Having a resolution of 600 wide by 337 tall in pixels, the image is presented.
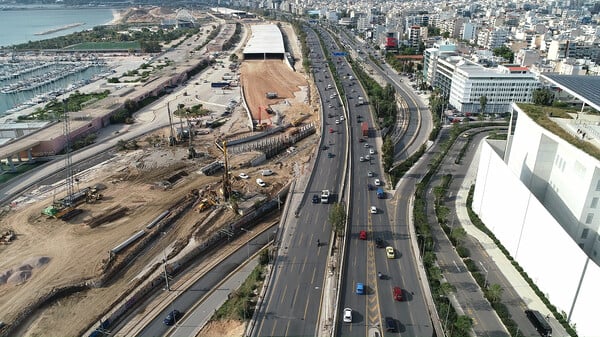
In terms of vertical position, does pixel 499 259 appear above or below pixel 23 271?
above

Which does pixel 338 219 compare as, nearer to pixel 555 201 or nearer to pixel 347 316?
pixel 347 316

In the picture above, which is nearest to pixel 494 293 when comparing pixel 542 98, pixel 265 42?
pixel 542 98

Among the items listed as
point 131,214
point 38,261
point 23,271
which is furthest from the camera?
point 131,214

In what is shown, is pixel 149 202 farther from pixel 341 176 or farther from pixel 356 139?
pixel 356 139

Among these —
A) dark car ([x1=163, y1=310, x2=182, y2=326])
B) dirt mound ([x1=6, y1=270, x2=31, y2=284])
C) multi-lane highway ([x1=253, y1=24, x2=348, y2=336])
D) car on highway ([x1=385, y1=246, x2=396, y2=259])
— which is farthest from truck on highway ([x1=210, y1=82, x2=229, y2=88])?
dark car ([x1=163, y1=310, x2=182, y2=326])

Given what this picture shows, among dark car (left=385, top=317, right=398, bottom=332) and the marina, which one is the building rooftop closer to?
dark car (left=385, top=317, right=398, bottom=332)

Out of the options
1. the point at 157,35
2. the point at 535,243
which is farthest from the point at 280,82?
the point at 157,35

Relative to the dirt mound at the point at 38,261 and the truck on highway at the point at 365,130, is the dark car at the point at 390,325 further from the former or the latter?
the truck on highway at the point at 365,130
